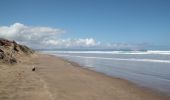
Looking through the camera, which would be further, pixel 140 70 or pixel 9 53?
pixel 9 53

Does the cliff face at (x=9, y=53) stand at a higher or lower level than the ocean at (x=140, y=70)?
higher

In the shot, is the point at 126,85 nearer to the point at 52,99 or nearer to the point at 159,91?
the point at 159,91

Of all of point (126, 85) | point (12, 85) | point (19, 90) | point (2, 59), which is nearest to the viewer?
point (19, 90)

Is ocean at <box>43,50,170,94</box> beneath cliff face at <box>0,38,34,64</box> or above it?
beneath

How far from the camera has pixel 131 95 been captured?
1038 centimetres

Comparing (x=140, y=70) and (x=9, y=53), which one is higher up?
(x=9, y=53)

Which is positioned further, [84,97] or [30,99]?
[84,97]

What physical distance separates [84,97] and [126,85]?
4.23m

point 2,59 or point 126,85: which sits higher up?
point 2,59

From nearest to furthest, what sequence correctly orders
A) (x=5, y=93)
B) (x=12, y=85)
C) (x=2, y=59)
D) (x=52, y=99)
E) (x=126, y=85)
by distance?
1. (x=52, y=99)
2. (x=5, y=93)
3. (x=12, y=85)
4. (x=126, y=85)
5. (x=2, y=59)

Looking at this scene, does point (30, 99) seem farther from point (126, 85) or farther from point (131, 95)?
point (126, 85)

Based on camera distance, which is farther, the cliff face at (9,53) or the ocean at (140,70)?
the cliff face at (9,53)

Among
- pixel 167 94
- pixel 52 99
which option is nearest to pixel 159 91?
pixel 167 94

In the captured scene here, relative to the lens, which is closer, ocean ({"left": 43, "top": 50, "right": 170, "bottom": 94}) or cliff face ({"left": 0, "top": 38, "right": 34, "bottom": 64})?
ocean ({"left": 43, "top": 50, "right": 170, "bottom": 94})
